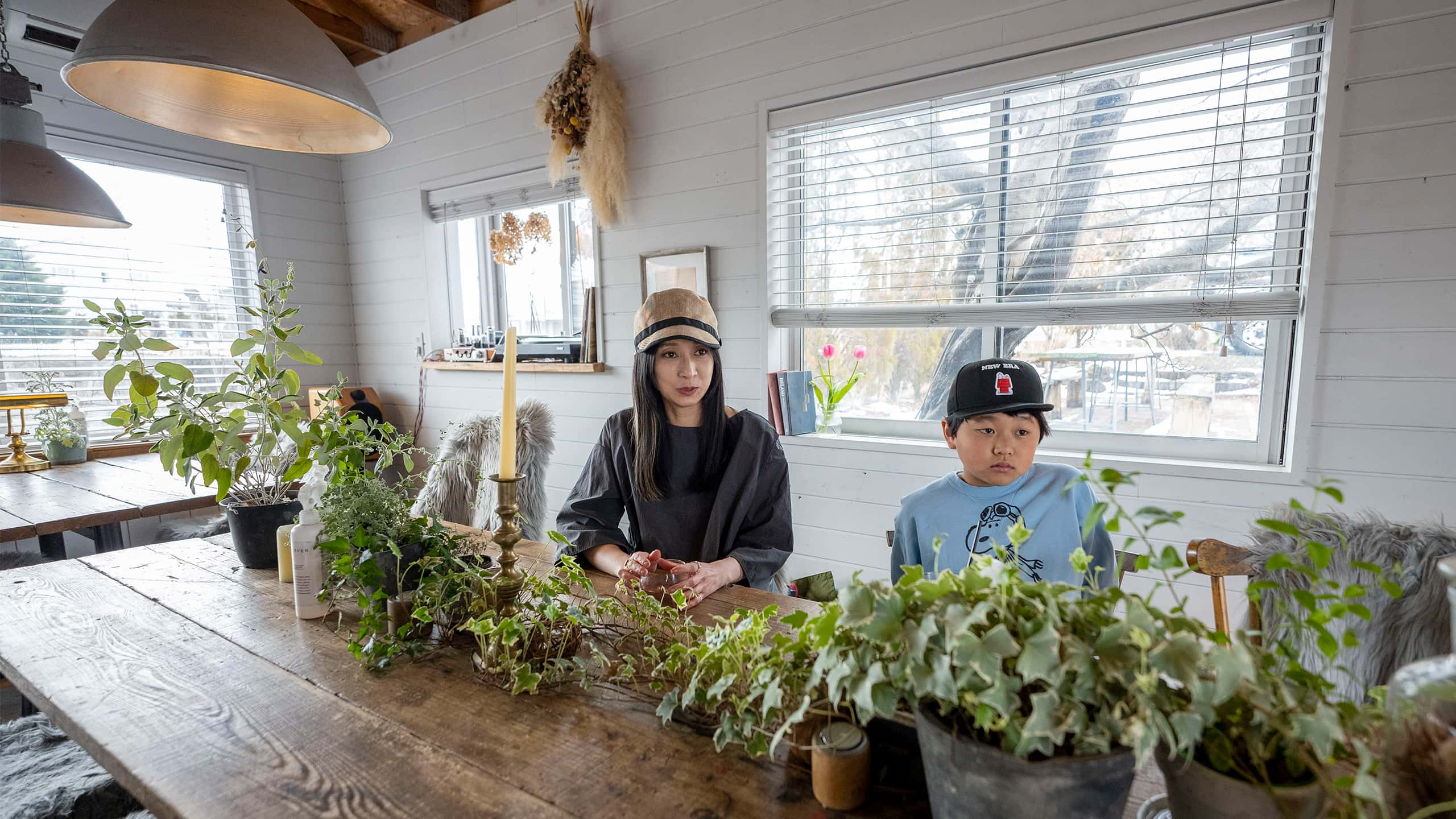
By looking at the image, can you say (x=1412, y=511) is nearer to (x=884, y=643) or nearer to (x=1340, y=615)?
(x=1340, y=615)

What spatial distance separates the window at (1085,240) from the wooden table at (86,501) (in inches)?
84.5

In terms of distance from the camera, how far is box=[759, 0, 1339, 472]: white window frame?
5.53 ft

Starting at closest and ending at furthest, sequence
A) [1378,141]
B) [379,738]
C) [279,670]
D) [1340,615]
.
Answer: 1. [1340,615]
2. [379,738]
3. [279,670]
4. [1378,141]

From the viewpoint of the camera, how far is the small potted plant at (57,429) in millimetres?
2822

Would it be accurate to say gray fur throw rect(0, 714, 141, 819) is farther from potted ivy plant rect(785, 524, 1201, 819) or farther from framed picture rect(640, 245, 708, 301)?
framed picture rect(640, 245, 708, 301)

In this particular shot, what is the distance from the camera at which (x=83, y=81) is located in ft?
3.74

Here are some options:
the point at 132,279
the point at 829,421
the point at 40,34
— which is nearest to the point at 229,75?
the point at 829,421

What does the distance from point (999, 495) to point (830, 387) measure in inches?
45.8

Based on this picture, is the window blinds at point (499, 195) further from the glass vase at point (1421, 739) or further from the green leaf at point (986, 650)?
the glass vase at point (1421, 739)

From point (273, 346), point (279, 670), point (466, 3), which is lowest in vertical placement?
point (279, 670)

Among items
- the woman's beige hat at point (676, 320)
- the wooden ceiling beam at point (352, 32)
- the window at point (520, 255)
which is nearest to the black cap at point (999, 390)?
the woman's beige hat at point (676, 320)

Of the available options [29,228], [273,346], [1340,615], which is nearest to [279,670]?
[273,346]

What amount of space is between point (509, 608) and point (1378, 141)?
2.20 meters

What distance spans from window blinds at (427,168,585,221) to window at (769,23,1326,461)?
1130 millimetres
